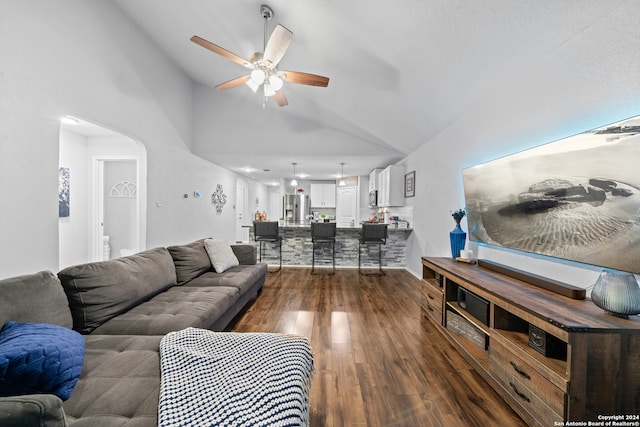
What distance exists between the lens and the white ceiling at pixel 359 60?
182cm

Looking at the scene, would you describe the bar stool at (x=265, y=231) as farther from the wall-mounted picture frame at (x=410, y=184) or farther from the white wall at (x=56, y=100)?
the wall-mounted picture frame at (x=410, y=184)

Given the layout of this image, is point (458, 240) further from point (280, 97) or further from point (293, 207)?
point (293, 207)

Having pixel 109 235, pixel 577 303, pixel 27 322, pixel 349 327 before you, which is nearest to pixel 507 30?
pixel 577 303

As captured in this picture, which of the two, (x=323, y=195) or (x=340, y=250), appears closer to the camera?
(x=340, y=250)

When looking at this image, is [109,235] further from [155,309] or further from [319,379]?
[319,379]

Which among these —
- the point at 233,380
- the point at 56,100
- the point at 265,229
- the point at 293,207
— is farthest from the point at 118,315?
the point at 293,207

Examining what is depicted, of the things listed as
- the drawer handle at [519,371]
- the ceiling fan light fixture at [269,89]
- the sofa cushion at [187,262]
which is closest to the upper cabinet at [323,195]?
the sofa cushion at [187,262]

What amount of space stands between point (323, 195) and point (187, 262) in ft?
21.2

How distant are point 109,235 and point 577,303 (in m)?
6.21

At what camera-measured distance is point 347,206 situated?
838 cm

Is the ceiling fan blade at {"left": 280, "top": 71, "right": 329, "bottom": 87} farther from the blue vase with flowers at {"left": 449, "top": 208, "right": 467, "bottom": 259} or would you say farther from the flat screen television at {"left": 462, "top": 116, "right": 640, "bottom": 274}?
the blue vase with flowers at {"left": 449, "top": 208, "right": 467, "bottom": 259}

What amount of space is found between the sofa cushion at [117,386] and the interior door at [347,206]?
7.08 meters

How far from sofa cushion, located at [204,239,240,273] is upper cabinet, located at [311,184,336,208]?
18.6 feet

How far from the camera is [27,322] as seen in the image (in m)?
1.31
